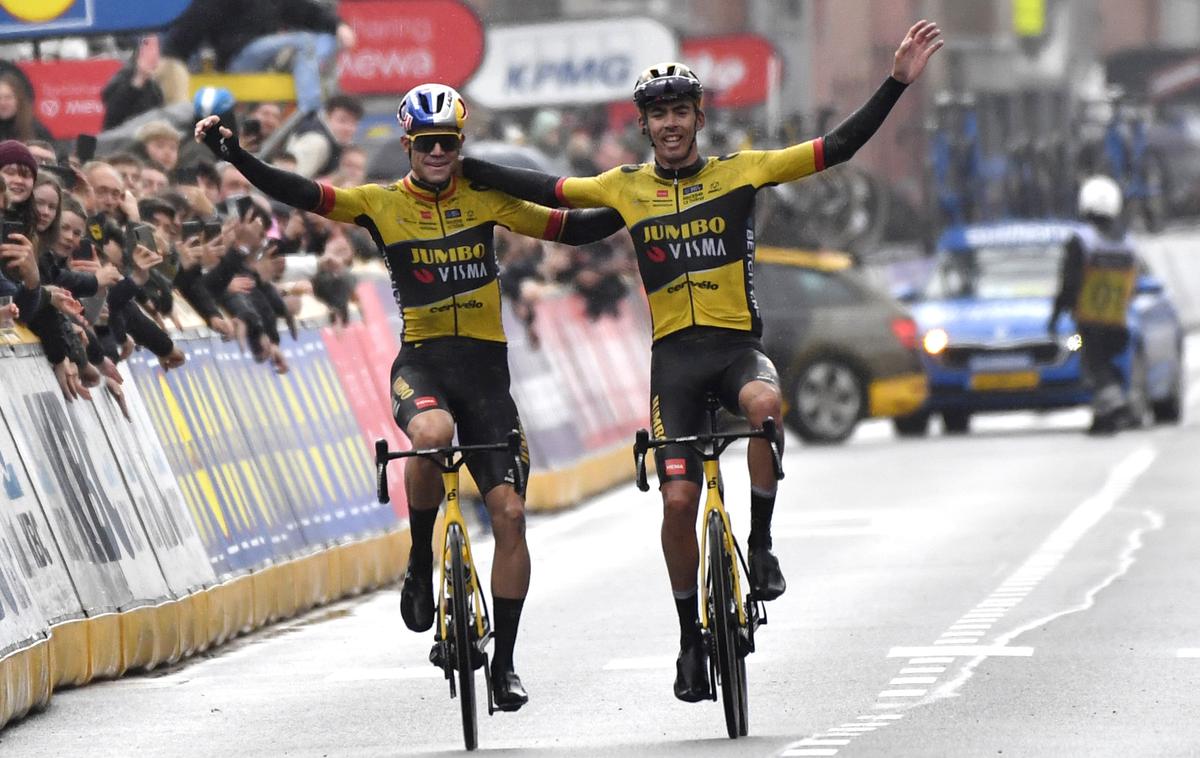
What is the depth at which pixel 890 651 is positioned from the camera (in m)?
12.1

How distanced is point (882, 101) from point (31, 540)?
3724 mm

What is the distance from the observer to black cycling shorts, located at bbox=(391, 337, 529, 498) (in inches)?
403

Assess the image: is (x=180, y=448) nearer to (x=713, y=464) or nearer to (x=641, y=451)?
(x=641, y=451)

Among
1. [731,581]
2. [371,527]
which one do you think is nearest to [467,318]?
[731,581]

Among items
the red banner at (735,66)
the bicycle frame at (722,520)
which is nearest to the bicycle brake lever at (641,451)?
the bicycle frame at (722,520)

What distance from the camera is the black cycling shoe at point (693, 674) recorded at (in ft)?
32.6

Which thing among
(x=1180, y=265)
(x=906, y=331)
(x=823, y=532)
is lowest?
(x=1180, y=265)

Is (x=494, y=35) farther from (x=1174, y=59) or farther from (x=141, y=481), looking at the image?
(x=1174, y=59)

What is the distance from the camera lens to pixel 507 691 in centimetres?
996

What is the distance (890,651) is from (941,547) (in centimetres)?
476

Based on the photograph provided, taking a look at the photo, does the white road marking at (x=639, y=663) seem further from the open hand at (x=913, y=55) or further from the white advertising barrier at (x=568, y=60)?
the white advertising barrier at (x=568, y=60)

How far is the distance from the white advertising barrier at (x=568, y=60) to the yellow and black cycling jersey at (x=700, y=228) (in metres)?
19.8

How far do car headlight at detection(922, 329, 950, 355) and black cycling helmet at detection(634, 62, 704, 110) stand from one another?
16.0m

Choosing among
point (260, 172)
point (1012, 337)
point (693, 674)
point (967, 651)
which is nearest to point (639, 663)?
point (967, 651)
